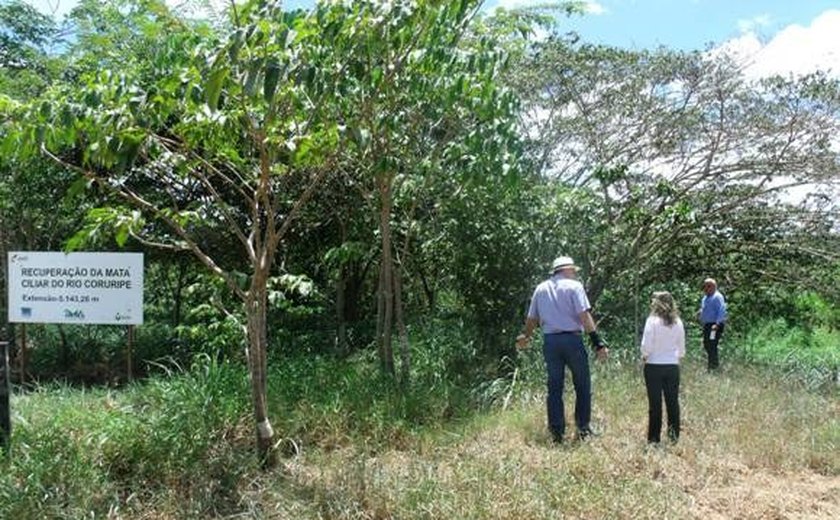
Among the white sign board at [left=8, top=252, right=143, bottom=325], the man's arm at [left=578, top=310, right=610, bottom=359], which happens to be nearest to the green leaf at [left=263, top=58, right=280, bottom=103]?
the man's arm at [left=578, top=310, right=610, bottom=359]

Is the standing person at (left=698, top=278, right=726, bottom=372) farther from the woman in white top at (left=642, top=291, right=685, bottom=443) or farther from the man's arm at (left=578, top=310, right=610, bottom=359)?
the man's arm at (left=578, top=310, right=610, bottom=359)

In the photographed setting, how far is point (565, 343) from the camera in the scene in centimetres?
721

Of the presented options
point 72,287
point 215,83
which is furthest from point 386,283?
point 215,83

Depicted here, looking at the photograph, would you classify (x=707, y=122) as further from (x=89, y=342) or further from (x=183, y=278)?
(x=89, y=342)

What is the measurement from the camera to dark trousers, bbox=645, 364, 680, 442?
708 cm

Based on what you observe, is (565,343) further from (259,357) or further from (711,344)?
(711,344)

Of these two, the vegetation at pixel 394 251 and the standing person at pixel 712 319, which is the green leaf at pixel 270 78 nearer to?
the vegetation at pixel 394 251

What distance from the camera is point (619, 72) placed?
38.6 ft

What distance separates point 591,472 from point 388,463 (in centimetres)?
149

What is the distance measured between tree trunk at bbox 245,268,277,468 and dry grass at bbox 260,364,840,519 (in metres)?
0.25

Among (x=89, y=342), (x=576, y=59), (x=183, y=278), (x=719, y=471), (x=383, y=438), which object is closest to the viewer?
(x=719, y=471)

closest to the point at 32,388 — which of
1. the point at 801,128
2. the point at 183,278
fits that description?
the point at 183,278

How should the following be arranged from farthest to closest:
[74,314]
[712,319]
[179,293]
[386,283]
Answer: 1. [179,293]
2. [712,319]
3. [74,314]
4. [386,283]

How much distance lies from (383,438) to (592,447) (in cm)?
168
